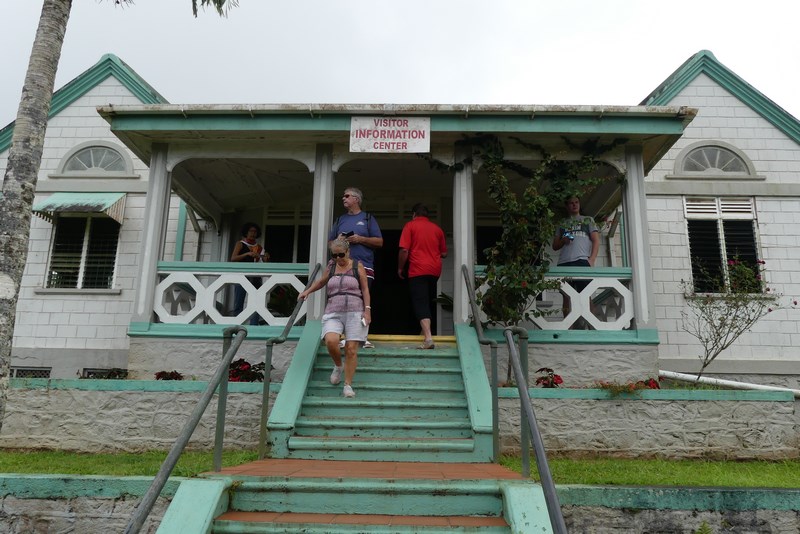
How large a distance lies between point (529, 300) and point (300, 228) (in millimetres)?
4687

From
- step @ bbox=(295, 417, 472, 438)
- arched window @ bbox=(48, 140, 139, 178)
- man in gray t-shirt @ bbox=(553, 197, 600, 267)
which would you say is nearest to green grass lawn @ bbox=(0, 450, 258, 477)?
step @ bbox=(295, 417, 472, 438)

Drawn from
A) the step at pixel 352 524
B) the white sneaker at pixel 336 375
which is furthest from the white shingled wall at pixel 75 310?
the step at pixel 352 524

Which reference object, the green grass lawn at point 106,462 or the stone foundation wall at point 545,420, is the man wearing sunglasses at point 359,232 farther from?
the green grass lawn at point 106,462

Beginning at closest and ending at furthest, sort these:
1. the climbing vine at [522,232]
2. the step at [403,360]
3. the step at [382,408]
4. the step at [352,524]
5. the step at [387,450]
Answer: the step at [352,524] < the step at [387,450] < the step at [382,408] < the step at [403,360] < the climbing vine at [522,232]

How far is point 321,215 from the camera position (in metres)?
8.05

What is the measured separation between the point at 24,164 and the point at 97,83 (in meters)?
7.27

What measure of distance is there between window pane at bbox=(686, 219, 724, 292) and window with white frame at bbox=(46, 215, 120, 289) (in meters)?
10.3

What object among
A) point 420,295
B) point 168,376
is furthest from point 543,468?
point 168,376

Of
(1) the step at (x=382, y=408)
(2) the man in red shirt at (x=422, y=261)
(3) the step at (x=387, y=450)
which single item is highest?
(2) the man in red shirt at (x=422, y=261)

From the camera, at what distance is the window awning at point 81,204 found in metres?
10.3

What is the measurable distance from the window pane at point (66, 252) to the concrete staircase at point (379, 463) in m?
6.07

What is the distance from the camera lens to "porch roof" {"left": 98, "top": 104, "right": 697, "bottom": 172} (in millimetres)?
7688

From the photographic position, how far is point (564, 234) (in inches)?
322

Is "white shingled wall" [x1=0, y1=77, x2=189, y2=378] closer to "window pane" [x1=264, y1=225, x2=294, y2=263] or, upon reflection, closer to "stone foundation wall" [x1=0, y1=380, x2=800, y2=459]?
"window pane" [x1=264, y1=225, x2=294, y2=263]
